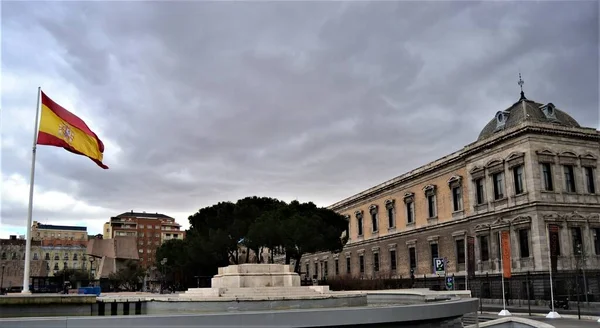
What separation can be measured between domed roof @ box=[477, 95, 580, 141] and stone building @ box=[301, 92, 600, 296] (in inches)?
3.3

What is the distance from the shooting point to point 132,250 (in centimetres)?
7112

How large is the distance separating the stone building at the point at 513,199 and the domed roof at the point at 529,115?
0.28 ft

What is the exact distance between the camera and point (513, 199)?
3984cm

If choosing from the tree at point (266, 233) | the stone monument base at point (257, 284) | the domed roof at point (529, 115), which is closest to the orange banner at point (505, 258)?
the domed roof at point (529, 115)

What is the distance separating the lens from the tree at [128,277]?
68188 mm

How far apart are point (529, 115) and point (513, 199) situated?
7081 millimetres

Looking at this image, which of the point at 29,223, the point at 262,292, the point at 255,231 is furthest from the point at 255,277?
the point at 255,231

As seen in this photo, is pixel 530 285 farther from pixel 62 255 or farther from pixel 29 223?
pixel 62 255

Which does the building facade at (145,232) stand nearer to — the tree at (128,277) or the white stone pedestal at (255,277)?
the tree at (128,277)

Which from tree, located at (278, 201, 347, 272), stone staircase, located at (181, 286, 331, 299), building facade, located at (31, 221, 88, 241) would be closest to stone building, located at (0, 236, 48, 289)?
building facade, located at (31, 221, 88, 241)

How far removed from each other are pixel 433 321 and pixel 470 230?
37.2m

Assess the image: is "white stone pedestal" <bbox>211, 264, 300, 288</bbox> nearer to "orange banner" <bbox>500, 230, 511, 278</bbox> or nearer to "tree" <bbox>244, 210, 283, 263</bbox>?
"orange banner" <bbox>500, 230, 511, 278</bbox>

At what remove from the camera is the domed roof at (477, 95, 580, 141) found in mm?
41969

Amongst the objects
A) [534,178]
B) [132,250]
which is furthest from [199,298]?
[132,250]
